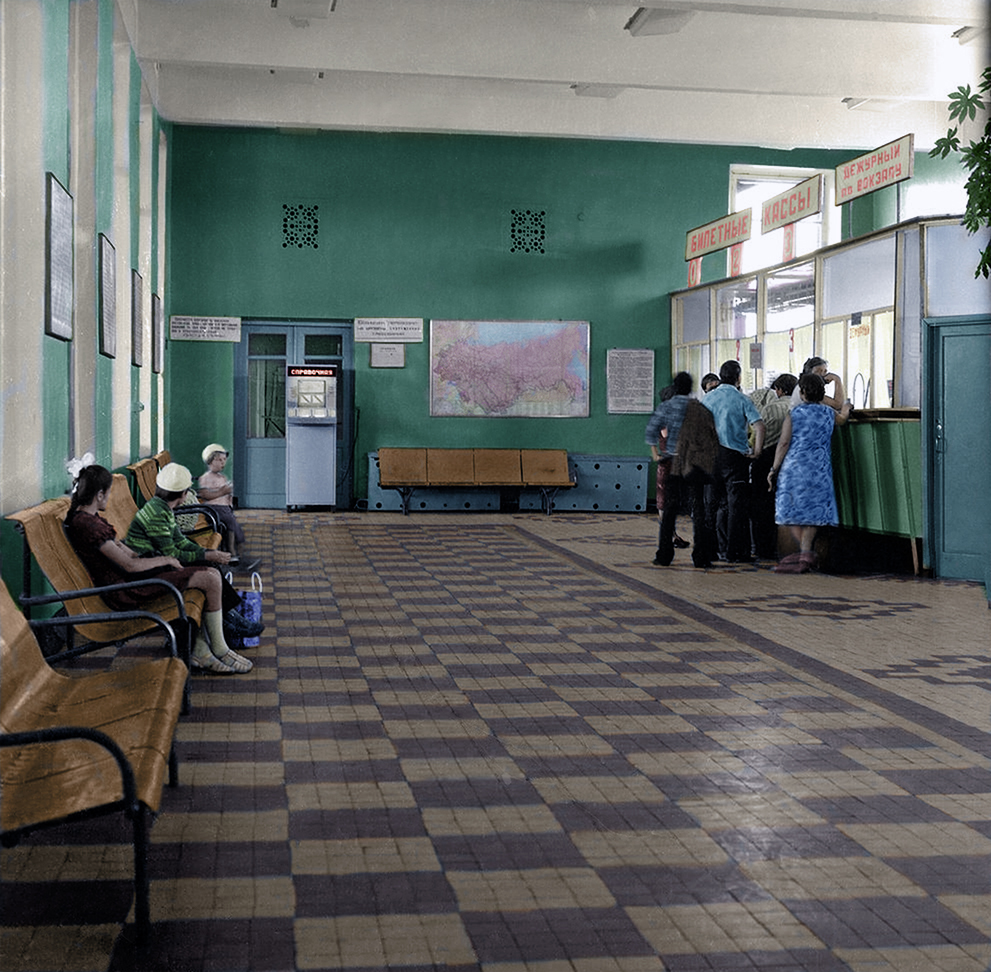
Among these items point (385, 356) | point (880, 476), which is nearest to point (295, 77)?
point (385, 356)

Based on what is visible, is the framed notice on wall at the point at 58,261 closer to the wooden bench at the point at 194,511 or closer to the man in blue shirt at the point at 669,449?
the wooden bench at the point at 194,511

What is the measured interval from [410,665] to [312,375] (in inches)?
368

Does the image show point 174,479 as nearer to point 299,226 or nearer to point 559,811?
point 559,811

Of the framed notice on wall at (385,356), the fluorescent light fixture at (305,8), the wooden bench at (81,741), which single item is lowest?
the wooden bench at (81,741)

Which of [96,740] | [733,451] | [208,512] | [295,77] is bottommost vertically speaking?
[96,740]

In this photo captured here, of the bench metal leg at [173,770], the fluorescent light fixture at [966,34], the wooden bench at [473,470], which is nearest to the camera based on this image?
the bench metal leg at [173,770]

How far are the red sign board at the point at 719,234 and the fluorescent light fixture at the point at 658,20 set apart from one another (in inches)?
81.4

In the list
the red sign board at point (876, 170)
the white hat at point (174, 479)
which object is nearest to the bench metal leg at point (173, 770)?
the white hat at point (174, 479)

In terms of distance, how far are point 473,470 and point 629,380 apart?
Answer: 252cm

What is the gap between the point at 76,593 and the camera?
439 centimetres

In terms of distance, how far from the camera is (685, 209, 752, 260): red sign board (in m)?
12.9

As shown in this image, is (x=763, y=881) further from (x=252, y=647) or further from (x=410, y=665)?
(x=252, y=647)

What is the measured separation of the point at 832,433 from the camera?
31.7 ft

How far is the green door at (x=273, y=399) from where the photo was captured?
15406 mm
